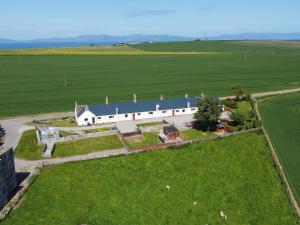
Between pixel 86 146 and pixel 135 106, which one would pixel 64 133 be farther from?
pixel 135 106

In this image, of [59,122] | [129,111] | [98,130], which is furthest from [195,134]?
[59,122]

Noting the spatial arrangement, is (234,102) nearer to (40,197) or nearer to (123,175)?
(123,175)

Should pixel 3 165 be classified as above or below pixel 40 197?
above

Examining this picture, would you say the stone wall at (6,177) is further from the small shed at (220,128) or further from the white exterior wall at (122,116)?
the small shed at (220,128)

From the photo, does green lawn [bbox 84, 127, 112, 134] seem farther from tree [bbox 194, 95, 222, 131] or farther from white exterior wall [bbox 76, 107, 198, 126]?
tree [bbox 194, 95, 222, 131]

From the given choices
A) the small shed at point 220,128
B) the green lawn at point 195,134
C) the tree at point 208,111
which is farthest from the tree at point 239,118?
the green lawn at point 195,134

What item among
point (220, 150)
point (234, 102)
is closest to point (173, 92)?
point (234, 102)
